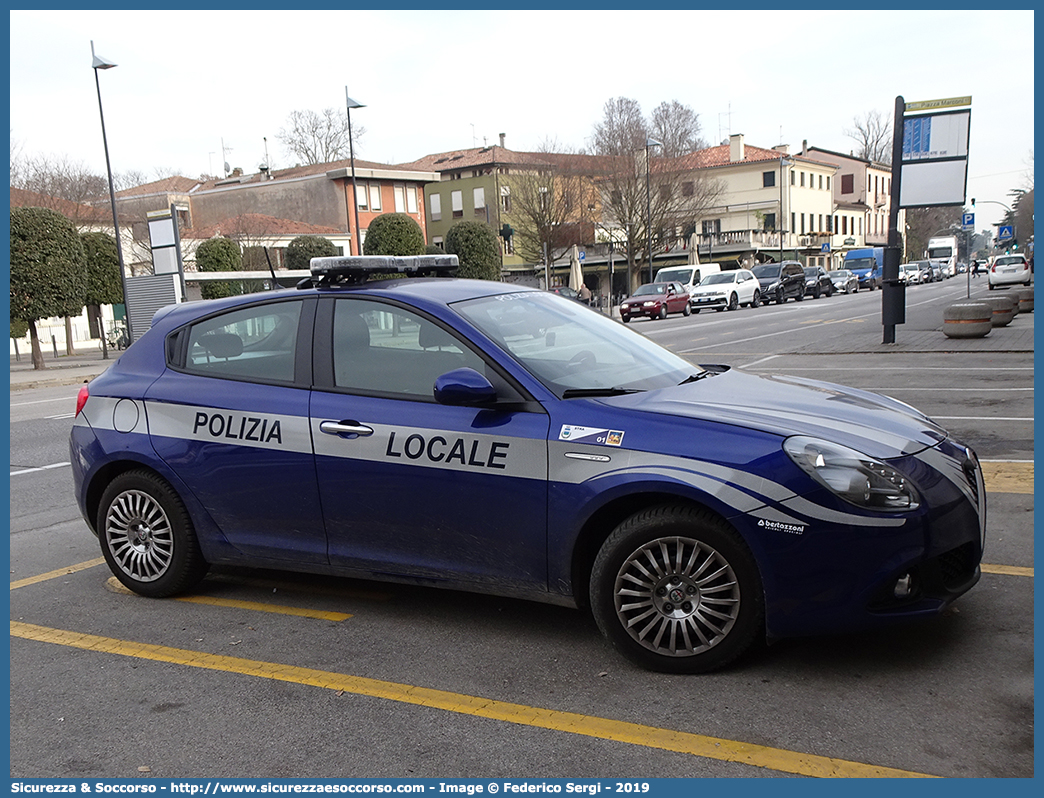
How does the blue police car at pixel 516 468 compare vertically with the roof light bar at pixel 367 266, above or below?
below

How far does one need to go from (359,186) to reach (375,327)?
58.0 metres

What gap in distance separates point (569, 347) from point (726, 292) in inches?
1523

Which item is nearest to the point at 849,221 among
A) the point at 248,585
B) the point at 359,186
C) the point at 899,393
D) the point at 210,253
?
the point at 359,186

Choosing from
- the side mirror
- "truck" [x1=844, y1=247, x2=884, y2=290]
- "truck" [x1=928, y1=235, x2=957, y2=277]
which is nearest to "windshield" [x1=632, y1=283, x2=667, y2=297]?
"truck" [x1=844, y1=247, x2=884, y2=290]

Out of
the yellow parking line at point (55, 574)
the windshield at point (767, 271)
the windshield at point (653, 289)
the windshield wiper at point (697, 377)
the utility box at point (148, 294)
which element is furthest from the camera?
the windshield at point (767, 271)

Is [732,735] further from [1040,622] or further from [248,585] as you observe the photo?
[248,585]

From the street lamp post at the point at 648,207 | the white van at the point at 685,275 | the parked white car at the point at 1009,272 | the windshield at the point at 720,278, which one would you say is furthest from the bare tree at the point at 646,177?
the parked white car at the point at 1009,272

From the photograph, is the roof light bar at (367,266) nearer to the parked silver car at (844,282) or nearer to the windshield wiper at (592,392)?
the windshield wiper at (592,392)

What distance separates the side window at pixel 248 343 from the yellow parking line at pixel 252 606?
3.83ft

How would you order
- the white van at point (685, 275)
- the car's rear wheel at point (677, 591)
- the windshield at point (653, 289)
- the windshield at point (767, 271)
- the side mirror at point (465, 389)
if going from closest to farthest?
the car's rear wheel at point (677, 591), the side mirror at point (465, 389), the windshield at point (653, 289), the white van at point (685, 275), the windshield at point (767, 271)

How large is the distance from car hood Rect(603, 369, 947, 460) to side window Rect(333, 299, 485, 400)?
2.57 ft

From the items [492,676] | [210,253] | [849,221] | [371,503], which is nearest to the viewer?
[492,676]

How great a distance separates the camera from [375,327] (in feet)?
14.7

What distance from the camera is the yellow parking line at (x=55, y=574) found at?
543 cm
